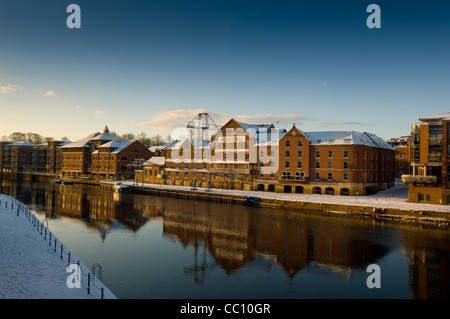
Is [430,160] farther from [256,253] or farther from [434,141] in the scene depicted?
[256,253]

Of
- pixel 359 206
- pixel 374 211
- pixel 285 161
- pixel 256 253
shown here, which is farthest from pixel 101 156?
pixel 256 253

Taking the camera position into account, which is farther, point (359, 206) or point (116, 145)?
point (116, 145)

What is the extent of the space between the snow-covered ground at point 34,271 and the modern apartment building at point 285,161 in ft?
154

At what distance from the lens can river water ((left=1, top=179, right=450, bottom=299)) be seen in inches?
869

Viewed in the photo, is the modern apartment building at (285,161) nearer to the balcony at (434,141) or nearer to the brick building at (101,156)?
the balcony at (434,141)

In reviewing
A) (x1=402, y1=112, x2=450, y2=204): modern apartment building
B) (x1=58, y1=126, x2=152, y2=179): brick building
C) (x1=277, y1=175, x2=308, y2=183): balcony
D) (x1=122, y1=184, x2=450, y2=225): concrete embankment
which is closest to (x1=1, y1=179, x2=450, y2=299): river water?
(x1=122, y1=184, x2=450, y2=225): concrete embankment

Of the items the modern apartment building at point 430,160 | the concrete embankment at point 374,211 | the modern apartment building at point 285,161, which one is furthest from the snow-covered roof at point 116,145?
the modern apartment building at point 430,160

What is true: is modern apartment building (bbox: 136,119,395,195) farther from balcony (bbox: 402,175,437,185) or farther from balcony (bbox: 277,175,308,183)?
balcony (bbox: 402,175,437,185)

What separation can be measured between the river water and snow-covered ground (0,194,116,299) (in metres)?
2.62

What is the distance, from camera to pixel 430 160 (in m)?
51.1

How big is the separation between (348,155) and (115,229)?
139ft

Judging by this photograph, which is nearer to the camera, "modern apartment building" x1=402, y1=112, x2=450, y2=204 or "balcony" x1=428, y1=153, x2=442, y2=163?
"modern apartment building" x1=402, y1=112, x2=450, y2=204

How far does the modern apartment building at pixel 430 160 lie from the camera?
4856cm

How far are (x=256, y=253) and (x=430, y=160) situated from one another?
3555 centimetres
